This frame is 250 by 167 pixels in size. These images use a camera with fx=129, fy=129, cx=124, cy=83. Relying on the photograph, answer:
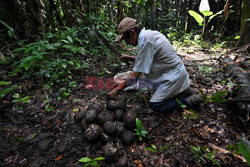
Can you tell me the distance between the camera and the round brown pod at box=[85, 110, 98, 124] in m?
2.06

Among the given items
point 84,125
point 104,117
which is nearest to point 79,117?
point 84,125

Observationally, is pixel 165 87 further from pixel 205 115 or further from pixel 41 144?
pixel 41 144

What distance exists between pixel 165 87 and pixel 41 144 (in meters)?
2.29

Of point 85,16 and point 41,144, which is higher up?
point 85,16

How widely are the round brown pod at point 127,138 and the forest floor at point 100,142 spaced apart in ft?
0.31

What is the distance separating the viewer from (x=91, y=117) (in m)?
2.07

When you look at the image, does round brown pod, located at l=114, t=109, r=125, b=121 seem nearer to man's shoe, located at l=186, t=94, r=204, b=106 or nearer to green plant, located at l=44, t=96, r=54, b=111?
green plant, located at l=44, t=96, r=54, b=111

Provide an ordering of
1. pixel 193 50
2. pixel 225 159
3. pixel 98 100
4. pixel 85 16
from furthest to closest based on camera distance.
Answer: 1. pixel 193 50
2. pixel 85 16
3. pixel 98 100
4. pixel 225 159

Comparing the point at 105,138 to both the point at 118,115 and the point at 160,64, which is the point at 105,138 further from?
the point at 160,64

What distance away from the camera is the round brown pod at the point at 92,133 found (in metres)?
1.89

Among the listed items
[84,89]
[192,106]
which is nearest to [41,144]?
[84,89]

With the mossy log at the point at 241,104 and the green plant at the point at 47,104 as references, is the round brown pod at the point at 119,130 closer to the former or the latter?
the green plant at the point at 47,104

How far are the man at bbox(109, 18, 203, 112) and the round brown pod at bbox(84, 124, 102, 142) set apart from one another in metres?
0.71

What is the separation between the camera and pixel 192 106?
2.53 m
